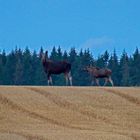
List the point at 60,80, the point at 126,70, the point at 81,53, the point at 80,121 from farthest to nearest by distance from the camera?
the point at 81,53, the point at 126,70, the point at 60,80, the point at 80,121

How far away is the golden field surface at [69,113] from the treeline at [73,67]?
57010mm

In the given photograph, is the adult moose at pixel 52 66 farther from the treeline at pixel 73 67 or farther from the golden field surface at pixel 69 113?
the treeline at pixel 73 67

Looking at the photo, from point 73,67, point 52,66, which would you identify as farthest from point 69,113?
point 73,67

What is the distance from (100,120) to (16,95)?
513cm

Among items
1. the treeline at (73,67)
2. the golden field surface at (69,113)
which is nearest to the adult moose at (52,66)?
the golden field surface at (69,113)

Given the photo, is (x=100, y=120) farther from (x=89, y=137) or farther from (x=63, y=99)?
(x=89, y=137)

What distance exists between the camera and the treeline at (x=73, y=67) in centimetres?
9981

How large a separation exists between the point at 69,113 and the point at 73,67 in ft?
230

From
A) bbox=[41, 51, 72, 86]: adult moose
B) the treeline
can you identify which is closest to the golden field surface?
bbox=[41, 51, 72, 86]: adult moose

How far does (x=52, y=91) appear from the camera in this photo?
3841 centimetres

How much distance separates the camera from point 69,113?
34375 millimetres

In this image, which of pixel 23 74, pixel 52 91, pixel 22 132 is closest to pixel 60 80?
pixel 23 74

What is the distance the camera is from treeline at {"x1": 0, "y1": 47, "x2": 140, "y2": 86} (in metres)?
99.8

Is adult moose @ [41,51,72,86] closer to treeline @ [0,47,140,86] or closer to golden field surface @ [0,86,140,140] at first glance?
golden field surface @ [0,86,140,140]
